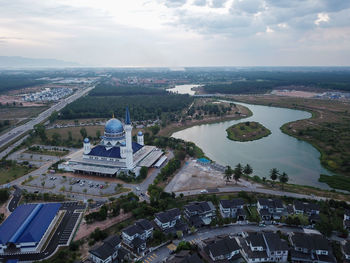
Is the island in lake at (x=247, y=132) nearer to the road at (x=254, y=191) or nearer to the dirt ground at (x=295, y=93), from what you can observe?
the road at (x=254, y=191)

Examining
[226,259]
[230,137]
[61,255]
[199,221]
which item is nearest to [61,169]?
[61,255]

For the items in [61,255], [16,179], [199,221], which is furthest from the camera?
[16,179]

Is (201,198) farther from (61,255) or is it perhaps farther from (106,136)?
(106,136)

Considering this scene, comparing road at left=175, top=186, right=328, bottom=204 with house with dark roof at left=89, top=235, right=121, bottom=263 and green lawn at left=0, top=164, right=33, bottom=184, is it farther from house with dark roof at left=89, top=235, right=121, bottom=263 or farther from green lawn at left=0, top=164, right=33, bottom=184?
green lawn at left=0, top=164, right=33, bottom=184

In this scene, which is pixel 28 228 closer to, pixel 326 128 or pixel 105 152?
pixel 105 152

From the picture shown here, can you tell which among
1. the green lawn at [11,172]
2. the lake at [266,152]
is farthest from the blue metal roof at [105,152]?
the lake at [266,152]

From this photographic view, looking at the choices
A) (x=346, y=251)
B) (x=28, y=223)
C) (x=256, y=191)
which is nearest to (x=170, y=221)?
(x=256, y=191)
